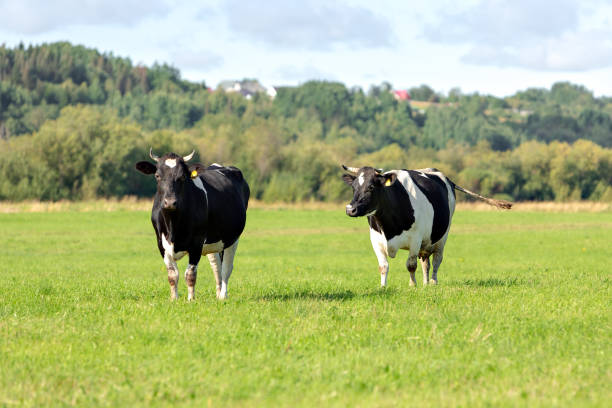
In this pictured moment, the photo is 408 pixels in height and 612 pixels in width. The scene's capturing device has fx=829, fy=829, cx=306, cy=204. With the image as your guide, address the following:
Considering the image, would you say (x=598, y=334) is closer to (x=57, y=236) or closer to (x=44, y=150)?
(x=57, y=236)

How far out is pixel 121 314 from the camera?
11008mm

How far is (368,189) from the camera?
14422mm

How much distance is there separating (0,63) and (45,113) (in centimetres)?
4248

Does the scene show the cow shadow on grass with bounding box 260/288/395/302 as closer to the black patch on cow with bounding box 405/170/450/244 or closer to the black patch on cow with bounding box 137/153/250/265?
the black patch on cow with bounding box 137/153/250/265

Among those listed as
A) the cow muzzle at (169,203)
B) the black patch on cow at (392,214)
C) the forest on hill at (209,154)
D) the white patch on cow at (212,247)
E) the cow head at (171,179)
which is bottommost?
the forest on hill at (209,154)

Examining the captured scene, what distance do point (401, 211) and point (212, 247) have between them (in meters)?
3.72

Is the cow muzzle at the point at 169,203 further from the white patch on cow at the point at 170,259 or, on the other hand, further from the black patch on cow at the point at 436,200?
the black patch on cow at the point at 436,200

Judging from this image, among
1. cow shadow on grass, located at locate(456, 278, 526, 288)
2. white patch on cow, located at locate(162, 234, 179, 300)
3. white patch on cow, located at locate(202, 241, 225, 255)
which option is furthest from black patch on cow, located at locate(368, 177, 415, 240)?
white patch on cow, located at locate(162, 234, 179, 300)

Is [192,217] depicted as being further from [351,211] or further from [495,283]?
[495,283]

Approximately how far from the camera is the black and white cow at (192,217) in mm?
11945

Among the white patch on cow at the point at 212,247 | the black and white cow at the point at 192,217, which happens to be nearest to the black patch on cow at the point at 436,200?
the black and white cow at the point at 192,217

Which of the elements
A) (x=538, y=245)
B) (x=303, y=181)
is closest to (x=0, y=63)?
(x=303, y=181)

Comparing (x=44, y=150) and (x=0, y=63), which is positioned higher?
(x=0, y=63)

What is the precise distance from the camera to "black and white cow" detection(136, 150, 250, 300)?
1195 centimetres
